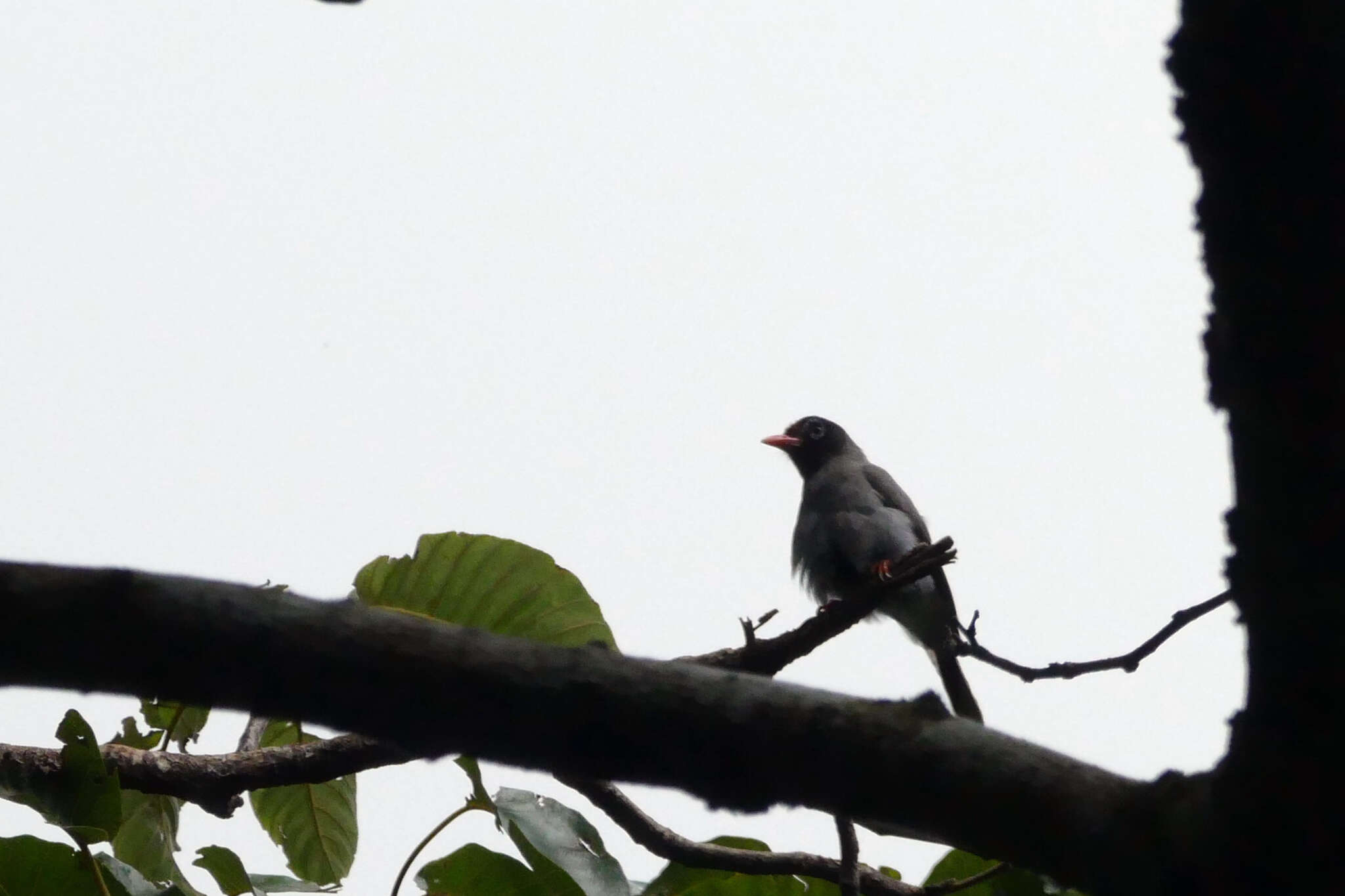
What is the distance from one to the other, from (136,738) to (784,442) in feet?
21.0

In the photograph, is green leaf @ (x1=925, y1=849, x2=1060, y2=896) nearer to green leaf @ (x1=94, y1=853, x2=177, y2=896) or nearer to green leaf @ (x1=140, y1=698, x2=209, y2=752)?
green leaf @ (x1=94, y1=853, x2=177, y2=896)

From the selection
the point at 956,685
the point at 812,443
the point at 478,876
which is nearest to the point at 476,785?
the point at 478,876

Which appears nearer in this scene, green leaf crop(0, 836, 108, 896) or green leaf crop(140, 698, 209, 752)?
green leaf crop(0, 836, 108, 896)

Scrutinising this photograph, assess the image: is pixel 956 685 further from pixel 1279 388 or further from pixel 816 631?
pixel 1279 388

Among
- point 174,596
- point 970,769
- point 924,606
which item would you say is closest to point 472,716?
point 174,596

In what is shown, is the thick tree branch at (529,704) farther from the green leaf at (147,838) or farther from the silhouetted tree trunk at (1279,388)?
the green leaf at (147,838)

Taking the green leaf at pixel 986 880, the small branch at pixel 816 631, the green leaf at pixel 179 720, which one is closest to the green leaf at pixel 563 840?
the small branch at pixel 816 631

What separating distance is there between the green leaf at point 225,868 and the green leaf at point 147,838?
2.47ft

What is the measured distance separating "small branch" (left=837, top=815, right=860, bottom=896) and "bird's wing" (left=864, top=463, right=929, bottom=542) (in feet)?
18.9

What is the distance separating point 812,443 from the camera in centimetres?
1028

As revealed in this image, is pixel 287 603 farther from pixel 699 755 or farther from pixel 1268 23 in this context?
pixel 1268 23

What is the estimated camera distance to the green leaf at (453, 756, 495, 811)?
4008 mm

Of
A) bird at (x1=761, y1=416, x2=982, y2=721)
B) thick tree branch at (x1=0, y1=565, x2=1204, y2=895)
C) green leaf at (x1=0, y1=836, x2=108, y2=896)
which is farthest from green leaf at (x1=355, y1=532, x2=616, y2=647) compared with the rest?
bird at (x1=761, y1=416, x2=982, y2=721)

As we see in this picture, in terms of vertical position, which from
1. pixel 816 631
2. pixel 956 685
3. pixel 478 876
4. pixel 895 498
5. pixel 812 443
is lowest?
pixel 478 876
